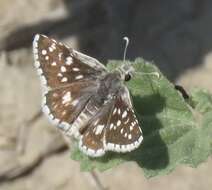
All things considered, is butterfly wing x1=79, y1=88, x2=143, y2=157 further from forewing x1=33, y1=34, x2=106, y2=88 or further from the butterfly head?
forewing x1=33, y1=34, x2=106, y2=88

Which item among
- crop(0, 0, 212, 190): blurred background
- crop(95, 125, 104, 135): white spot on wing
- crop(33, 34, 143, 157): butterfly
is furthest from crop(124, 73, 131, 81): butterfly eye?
crop(0, 0, 212, 190): blurred background

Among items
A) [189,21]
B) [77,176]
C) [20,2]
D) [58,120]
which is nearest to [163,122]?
[58,120]

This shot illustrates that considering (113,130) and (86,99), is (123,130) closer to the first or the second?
(113,130)

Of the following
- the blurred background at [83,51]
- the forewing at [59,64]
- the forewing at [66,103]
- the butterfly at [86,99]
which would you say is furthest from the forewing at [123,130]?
the blurred background at [83,51]

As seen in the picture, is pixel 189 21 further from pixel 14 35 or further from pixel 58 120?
pixel 58 120

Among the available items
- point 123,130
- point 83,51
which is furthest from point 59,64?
point 83,51

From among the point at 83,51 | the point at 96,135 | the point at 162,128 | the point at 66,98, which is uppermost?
the point at 66,98
